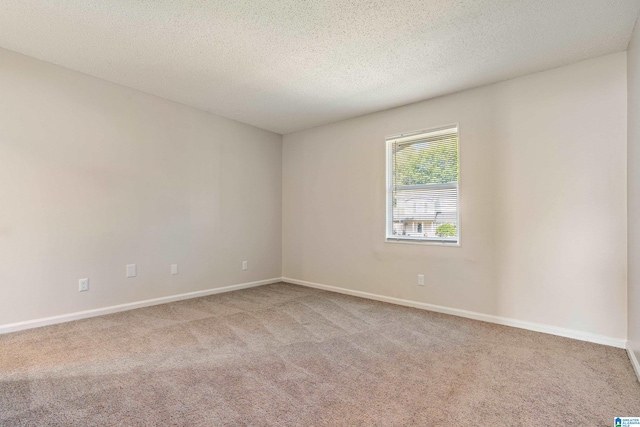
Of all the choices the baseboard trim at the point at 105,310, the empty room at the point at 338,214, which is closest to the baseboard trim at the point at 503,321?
the empty room at the point at 338,214

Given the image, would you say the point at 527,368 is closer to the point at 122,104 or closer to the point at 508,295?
the point at 508,295

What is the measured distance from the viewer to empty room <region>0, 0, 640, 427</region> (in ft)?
6.67

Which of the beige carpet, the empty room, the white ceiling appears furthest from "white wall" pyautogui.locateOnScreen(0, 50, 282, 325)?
the beige carpet

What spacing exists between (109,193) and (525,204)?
169 inches

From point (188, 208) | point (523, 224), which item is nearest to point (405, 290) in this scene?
point (523, 224)

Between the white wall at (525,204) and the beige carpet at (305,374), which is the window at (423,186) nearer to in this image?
the white wall at (525,204)

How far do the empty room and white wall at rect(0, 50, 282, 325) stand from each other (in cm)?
2

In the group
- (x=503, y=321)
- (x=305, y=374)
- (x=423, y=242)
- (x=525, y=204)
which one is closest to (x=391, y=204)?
(x=423, y=242)

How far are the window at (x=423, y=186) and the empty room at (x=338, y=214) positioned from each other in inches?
1.1

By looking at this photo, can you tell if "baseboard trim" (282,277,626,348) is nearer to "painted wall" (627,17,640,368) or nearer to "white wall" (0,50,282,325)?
"painted wall" (627,17,640,368)

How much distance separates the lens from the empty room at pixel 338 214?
203 cm

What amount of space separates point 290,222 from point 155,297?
2269 mm

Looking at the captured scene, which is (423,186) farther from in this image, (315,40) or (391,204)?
(315,40)

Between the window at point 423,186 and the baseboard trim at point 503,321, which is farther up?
the window at point 423,186
